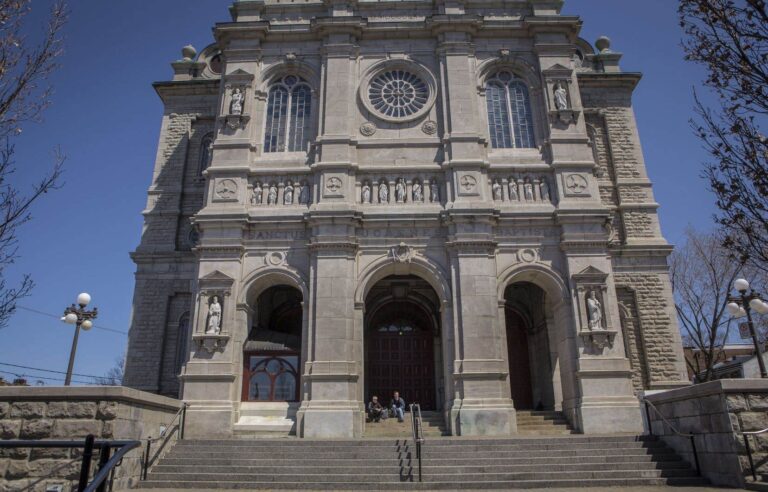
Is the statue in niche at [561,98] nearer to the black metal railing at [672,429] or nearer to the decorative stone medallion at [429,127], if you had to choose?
the decorative stone medallion at [429,127]

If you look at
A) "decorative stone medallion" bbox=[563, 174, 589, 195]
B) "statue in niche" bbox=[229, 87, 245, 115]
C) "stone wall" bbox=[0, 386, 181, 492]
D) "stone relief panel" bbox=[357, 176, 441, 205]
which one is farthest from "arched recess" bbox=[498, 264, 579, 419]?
"stone wall" bbox=[0, 386, 181, 492]

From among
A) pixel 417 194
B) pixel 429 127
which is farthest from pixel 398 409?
pixel 429 127

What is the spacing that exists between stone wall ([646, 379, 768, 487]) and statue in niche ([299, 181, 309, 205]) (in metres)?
13.6

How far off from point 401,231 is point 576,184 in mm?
6664

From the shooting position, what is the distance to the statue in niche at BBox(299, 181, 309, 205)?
20.7m

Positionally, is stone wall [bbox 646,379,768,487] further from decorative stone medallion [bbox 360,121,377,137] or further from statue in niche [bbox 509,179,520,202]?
decorative stone medallion [bbox 360,121,377,137]

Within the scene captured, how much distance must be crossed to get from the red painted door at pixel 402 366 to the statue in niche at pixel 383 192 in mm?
5698

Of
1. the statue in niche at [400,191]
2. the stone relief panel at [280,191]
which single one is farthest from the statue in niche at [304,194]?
the statue in niche at [400,191]

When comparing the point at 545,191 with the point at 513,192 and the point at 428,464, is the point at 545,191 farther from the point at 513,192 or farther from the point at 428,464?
the point at 428,464

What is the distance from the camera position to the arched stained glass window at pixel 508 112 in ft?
72.3

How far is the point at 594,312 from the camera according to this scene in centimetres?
1850

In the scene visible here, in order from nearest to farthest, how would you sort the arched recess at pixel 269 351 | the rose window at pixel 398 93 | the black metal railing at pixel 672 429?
1. the black metal railing at pixel 672 429
2. the arched recess at pixel 269 351
3. the rose window at pixel 398 93

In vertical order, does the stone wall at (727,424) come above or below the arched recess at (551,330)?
below

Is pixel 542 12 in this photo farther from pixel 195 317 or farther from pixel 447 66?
pixel 195 317
